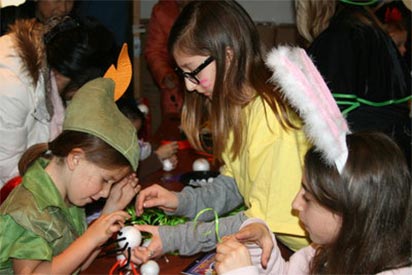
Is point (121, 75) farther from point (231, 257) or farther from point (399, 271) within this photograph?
point (399, 271)

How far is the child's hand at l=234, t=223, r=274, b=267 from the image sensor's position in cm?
126

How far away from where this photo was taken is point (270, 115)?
1387 mm

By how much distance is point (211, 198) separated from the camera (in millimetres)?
1612

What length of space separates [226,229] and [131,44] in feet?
8.20

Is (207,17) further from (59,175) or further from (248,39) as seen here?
(59,175)

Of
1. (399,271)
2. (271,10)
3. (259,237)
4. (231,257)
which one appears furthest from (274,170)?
(271,10)

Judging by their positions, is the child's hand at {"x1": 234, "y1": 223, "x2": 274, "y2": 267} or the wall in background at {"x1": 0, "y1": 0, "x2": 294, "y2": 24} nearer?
the child's hand at {"x1": 234, "y1": 223, "x2": 274, "y2": 267}

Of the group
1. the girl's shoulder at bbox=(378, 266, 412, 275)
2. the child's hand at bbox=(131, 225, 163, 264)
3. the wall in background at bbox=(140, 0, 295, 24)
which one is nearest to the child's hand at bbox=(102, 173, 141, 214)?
the child's hand at bbox=(131, 225, 163, 264)

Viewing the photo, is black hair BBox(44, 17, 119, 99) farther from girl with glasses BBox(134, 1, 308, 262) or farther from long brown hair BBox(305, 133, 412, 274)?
long brown hair BBox(305, 133, 412, 274)

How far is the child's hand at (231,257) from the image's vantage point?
1145 millimetres

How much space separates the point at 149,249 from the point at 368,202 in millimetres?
559

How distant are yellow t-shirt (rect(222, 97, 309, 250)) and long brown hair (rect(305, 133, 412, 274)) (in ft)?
0.65

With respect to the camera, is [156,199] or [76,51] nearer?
[156,199]

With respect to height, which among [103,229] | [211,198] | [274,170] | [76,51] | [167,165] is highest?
[76,51]
